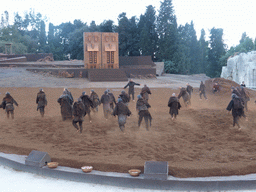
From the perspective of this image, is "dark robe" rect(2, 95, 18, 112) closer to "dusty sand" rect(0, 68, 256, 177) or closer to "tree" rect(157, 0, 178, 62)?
"dusty sand" rect(0, 68, 256, 177)

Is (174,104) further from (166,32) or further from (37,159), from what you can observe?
(166,32)

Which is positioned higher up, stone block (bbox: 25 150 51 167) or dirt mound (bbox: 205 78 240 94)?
dirt mound (bbox: 205 78 240 94)

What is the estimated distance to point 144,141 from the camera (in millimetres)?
10859

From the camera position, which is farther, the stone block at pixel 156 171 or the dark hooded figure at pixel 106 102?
the dark hooded figure at pixel 106 102

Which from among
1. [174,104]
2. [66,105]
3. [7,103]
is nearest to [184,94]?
[174,104]

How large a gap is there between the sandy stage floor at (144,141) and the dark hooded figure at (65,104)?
0.36 m

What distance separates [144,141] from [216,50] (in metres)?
51.0

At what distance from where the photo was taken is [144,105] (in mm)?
11977

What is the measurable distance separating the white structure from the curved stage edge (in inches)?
1050

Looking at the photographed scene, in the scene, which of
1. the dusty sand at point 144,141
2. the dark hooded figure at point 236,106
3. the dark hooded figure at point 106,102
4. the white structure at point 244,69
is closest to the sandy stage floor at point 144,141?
the dusty sand at point 144,141

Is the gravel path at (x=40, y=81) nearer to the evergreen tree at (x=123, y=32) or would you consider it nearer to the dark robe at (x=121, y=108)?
the dark robe at (x=121, y=108)

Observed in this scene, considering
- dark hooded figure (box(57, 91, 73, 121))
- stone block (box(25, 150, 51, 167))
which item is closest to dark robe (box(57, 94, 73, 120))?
dark hooded figure (box(57, 91, 73, 121))

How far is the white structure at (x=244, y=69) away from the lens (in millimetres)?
31969

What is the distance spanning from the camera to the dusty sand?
802 centimetres
